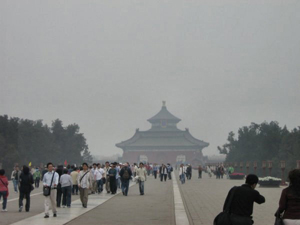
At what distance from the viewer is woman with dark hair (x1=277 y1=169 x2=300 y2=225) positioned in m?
7.83

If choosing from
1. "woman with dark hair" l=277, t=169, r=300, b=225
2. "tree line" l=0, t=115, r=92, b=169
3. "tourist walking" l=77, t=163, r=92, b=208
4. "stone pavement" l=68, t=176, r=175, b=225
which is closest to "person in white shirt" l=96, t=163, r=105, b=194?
"stone pavement" l=68, t=176, r=175, b=225

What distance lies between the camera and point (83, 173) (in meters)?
19.6

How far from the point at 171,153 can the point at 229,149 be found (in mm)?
→ 38112

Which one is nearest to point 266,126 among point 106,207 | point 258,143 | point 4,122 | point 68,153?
point 258,143

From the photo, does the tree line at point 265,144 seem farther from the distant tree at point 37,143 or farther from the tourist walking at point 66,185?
the tourist walking at point 66,185

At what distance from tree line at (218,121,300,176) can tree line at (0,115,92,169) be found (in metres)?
21.0

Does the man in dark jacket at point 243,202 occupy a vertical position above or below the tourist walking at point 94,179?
below

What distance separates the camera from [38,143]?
7206 centimetres

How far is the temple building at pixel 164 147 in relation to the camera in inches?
5384

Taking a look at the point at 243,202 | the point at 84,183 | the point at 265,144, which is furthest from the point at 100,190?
the point at 265,144

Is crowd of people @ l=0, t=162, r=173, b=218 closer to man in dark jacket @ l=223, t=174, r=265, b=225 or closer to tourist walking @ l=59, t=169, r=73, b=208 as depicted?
tourist walking @ l=59, t=169, r=73, b=208

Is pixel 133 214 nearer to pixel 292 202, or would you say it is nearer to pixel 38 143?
pixel 292 202

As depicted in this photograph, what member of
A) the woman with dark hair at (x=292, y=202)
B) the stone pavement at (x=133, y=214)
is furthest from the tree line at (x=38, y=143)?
the woman with dark hair at (x=292, y=202)

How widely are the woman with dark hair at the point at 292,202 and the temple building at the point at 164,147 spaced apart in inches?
4989
